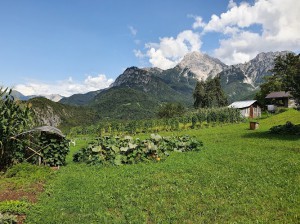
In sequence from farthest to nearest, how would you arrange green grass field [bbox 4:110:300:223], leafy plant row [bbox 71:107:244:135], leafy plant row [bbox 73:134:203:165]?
leafy plant row [bbox 71:107:244:135] → leafy plant row [bbox 73:134:203:165] → green grass field [bbox 4:110:300:223]

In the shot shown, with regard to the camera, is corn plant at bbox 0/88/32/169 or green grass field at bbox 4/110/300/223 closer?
green grass field at bbox 4/110/300/223

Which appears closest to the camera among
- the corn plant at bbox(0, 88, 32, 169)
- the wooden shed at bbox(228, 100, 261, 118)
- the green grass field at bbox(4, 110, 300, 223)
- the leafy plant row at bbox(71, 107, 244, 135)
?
the green grass field at bbox(4, 110, 300, 223)

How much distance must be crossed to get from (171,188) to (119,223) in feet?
14.5

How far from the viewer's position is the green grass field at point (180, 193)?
35.9 ft

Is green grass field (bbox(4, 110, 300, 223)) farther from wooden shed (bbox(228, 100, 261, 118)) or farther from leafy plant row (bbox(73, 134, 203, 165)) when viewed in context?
wooden shed (bbox(228, 100, 261, 118))

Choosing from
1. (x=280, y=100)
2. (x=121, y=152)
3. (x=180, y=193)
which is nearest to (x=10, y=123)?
(x=121, y=152)

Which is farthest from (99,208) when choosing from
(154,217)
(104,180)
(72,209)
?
(104,180)

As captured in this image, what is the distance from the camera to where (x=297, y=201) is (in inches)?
454

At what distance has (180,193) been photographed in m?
13.4

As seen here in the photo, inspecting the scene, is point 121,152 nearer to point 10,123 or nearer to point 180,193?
point 10,123

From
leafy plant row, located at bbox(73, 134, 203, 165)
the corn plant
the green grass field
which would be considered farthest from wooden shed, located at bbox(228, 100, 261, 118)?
the corn plant

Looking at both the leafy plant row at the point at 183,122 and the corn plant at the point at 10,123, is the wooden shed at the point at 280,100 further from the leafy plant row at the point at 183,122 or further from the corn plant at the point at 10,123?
the corn plant at the point at 10,123

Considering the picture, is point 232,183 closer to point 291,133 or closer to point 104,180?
point 104,180

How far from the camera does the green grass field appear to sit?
1093 cm
